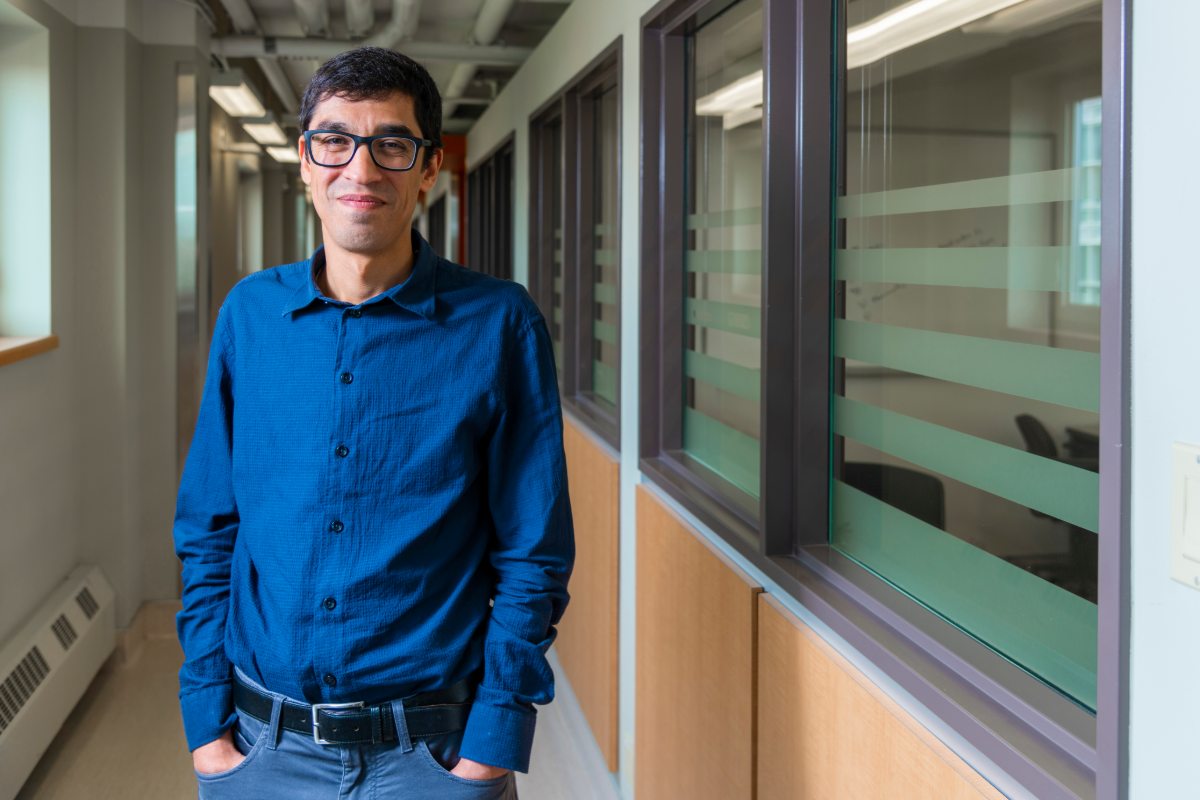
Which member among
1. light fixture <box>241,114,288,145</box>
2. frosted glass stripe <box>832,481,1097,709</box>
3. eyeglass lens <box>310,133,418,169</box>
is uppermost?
light fixture <box>241,114,288,145</box>

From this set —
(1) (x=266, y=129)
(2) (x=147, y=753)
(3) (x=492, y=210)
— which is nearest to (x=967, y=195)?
(2) (x=147, y=753)

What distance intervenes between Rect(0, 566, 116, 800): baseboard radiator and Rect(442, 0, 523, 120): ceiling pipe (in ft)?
8.12

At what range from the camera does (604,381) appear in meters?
4.67

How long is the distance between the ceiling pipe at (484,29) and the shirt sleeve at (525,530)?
11.0ft

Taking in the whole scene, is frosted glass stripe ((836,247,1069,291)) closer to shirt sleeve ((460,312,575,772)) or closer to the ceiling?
shirt sleeve ((460,312,575,772))

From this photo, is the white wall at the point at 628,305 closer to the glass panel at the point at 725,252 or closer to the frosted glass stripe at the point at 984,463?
the glass panel at the point at 725,252

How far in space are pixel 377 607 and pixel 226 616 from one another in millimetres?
321

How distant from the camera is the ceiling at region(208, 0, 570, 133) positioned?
5.77 metres

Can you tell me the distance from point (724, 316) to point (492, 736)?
4.74 ft

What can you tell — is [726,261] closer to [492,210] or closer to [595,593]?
[595,593]

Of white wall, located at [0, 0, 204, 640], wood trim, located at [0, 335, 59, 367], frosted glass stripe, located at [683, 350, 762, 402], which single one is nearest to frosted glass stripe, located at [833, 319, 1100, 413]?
frosted glass stripe, located at [683, 350, 762, 402]

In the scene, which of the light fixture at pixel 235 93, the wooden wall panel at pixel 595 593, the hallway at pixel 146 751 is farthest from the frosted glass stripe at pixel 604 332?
the light fixture at pixel 235 93

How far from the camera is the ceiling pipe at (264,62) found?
5711mm
